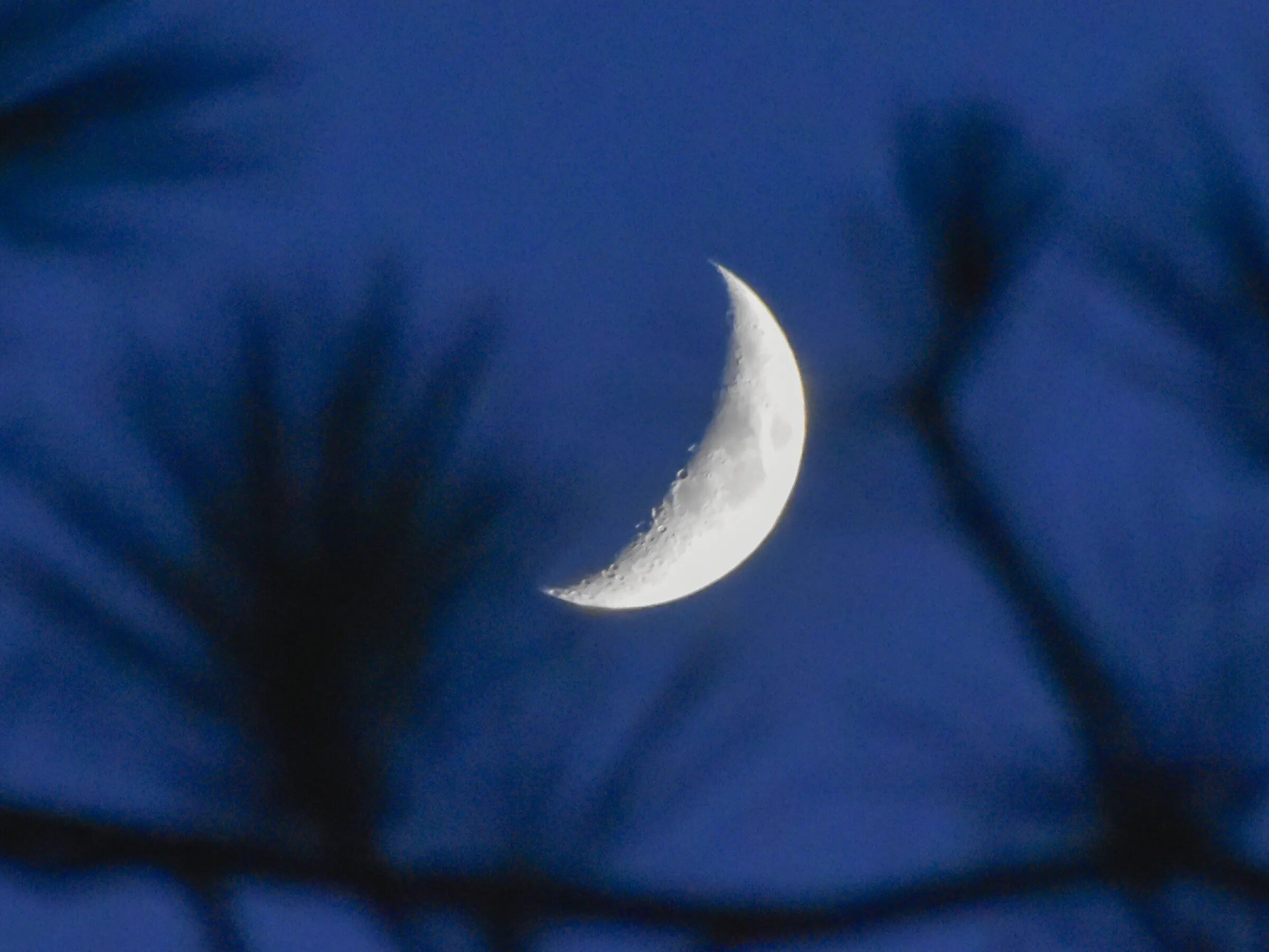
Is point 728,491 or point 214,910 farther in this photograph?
point 728,491

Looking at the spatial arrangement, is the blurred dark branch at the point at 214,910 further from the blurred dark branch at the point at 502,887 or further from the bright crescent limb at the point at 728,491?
the bright crescent limb at the point at 728,491

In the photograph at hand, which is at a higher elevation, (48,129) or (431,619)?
(48,129)

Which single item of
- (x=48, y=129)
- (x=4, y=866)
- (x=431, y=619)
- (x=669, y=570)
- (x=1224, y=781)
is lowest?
(x=4, y=866)

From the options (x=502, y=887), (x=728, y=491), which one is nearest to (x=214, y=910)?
(x=502, y=887)

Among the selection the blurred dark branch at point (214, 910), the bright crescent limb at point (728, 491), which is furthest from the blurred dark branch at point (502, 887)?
the bright crescent limb at point (728, 491)

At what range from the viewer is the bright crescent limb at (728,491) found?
203cm

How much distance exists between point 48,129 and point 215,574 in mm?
523

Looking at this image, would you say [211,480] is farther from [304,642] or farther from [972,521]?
[972,521]

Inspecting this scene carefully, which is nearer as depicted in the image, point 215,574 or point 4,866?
point 4,866

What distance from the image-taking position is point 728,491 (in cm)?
211

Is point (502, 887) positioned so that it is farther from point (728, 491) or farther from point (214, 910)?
point (728, 491)

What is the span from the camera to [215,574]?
1.32 metres

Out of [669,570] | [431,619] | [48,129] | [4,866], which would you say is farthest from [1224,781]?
[48,129]

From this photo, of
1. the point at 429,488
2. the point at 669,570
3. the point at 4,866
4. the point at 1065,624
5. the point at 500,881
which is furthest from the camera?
the point at 669,570
